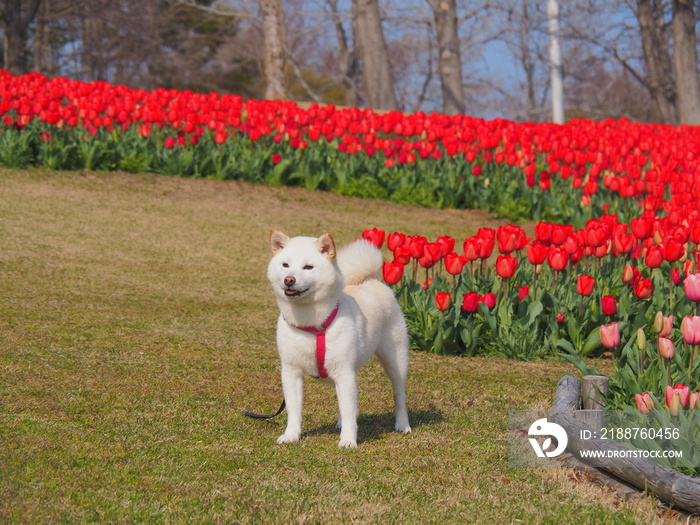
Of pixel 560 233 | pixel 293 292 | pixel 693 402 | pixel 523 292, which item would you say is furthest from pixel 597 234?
pixel 293 292

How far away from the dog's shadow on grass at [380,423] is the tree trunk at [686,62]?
78.0ft

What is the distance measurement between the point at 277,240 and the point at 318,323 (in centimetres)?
50

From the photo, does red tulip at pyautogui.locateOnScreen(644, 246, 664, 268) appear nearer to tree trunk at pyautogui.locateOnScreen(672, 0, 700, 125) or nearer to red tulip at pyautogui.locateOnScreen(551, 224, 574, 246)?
red tulip at pyautogui.locateOnScreen(551, 224, 574, 246)

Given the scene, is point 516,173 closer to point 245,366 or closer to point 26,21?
point 245,366

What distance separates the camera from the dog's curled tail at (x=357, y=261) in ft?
18.0

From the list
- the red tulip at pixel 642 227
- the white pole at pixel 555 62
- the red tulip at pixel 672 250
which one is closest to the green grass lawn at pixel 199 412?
the red tulip at pixel 672 250

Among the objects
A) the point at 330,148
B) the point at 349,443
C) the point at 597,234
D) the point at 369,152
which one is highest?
the point at 330,148

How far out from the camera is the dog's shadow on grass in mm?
5566

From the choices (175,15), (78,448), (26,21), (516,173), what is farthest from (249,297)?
(175,15)

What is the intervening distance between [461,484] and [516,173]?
10.9 m

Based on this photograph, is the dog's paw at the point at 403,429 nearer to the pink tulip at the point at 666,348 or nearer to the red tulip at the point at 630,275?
the pink tulip at the point at 666,348

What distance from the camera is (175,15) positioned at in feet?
146

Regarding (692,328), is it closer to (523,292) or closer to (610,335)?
(610,335)

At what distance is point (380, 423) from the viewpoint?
5.89m
